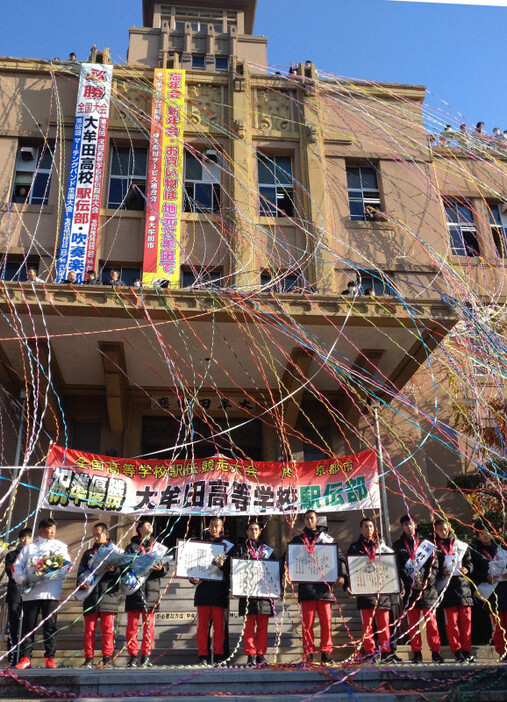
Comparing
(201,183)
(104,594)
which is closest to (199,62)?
(201,183)

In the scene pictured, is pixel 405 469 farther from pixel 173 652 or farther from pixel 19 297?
pixel 19 297

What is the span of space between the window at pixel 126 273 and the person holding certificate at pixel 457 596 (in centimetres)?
907

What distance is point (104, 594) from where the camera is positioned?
295 inches

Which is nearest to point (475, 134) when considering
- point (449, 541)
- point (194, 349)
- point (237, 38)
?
point (237, 38)

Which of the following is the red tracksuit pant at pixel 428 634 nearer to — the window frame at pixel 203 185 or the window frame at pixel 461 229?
the window frame at pixel 203 185

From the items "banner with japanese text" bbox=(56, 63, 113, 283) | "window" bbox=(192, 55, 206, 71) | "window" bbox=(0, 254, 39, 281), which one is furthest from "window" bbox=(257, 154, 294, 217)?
"window" bbox=(0, 254, 39, 281)

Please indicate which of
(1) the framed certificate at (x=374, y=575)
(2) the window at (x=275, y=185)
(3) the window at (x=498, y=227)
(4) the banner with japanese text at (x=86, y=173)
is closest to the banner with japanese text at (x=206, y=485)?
(1) the framed certificate at (x=374, y=575)

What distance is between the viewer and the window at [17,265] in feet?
45.7

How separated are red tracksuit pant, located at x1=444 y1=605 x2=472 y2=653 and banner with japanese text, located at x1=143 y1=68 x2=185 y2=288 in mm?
8240

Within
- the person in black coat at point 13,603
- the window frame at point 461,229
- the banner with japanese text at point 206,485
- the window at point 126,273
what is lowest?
the person in black coat at point 13,603

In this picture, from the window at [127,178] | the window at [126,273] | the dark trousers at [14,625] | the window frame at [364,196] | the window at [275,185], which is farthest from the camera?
the window frame at [364,196]

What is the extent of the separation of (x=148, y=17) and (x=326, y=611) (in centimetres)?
2154

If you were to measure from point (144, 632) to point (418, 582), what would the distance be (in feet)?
11.3

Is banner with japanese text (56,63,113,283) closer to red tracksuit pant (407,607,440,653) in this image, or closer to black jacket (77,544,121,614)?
black jacket (77,544,121,614)
